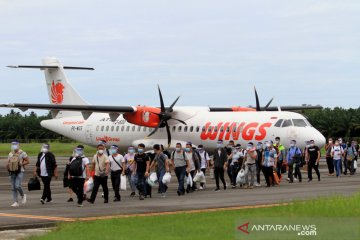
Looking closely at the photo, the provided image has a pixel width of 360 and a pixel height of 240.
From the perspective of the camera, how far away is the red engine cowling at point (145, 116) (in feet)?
138

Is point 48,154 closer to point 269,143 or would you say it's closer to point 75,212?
point 75,212

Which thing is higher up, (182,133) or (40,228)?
(182,133)

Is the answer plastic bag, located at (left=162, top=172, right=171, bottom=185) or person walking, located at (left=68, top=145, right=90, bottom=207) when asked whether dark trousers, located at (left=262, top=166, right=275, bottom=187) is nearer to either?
plastic bag, located at (left=162, top=172, right=171, bottom=185)

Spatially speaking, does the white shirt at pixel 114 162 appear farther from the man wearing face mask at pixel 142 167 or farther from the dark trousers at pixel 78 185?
the dark trousers at pixel 78 185

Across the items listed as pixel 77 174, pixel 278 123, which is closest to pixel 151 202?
A: pixel 77 174

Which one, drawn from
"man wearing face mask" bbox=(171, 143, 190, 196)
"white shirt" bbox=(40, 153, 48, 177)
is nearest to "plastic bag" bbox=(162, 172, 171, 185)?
"man wearing face mask" bbox=(171, 143, 190, 196)

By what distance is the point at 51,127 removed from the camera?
163ft

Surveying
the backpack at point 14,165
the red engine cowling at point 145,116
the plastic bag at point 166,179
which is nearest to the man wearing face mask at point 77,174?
the backpack at point 14,165

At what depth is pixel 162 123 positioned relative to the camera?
4188cm

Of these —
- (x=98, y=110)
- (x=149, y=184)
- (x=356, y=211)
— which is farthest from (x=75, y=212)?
(x=98, y=110)

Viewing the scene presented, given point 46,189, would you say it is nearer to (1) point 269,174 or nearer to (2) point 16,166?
(2) point 16,166

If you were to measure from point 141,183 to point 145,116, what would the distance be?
785 inches

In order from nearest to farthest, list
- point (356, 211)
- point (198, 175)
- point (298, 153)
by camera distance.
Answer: point (356, 211) → point (198, 175) → point (298, 153)

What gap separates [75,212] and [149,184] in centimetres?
477
